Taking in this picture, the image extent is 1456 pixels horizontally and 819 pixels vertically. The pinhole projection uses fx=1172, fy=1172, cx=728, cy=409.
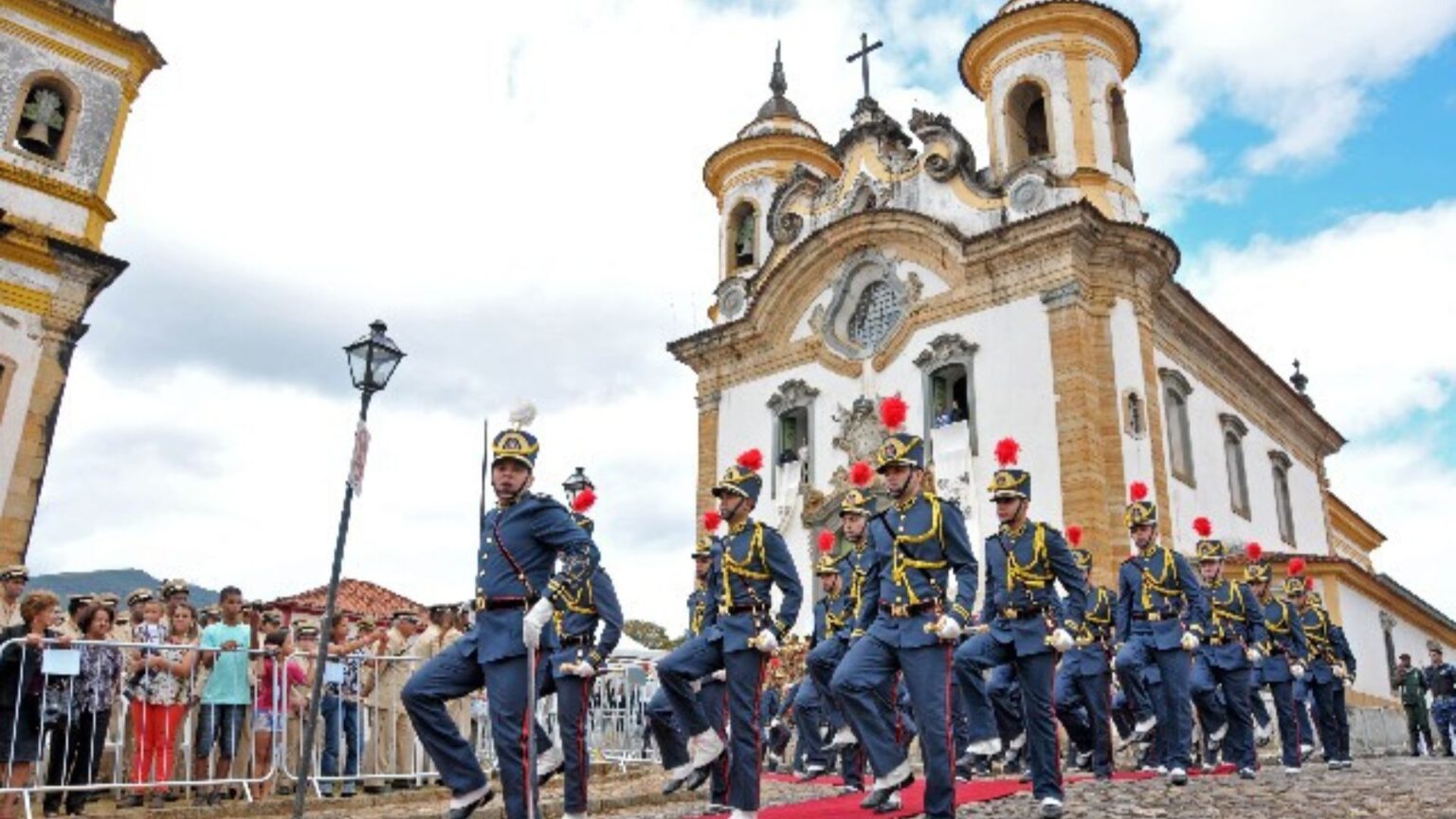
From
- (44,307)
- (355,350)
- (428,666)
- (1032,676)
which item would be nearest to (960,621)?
(1032,676)

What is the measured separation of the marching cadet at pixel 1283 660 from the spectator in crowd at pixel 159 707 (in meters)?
10.3

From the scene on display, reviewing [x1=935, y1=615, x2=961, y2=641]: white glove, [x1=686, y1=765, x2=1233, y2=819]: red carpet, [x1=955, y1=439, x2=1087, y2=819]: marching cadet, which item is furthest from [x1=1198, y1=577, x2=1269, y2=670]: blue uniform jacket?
[x1=935, y1=615, x2=961, y2=641]: white glove

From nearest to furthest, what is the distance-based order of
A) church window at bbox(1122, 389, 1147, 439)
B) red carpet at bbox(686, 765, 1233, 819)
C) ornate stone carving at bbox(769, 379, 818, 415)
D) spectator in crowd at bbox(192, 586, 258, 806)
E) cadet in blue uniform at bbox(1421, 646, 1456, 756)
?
1. red carpet at bbox(686, 765, 1233, 819)
2. spectator in crowd at bbox(192, 586, 258, 806)
3. cadet in blue uniform at bbox(1421, 646, 1456, 756)
4. church window at bbox(1122, 389, 1147, 439)
5. ornate stone carving at bbox(769, 379, 818, 415)

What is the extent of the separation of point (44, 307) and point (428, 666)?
17.4m

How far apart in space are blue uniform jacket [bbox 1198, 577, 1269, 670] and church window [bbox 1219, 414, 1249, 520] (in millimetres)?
13617

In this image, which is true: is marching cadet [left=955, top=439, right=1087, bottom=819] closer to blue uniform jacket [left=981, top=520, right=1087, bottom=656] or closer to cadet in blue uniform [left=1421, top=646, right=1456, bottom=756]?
blue uniform jacket [left=981, top=520, right=1087, bottom=656]

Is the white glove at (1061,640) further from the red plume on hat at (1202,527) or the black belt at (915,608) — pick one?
the red plume on hat at (1202,527)

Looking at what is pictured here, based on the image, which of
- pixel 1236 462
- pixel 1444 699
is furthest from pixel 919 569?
pixel 1236 462

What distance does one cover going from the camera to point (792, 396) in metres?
25.5

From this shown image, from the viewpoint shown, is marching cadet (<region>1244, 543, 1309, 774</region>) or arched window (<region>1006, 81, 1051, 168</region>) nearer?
marching cadet (<region>1244, 543, 1309, 774</region>)

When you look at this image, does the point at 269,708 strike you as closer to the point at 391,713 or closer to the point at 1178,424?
the point at 391,713

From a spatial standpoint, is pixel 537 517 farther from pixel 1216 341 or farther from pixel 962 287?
pixel 1216 341

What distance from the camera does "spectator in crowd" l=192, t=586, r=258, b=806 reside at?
973 cm

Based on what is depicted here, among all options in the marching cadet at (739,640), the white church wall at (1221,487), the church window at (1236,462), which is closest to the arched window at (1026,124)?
the white church wall at (1221,487)
